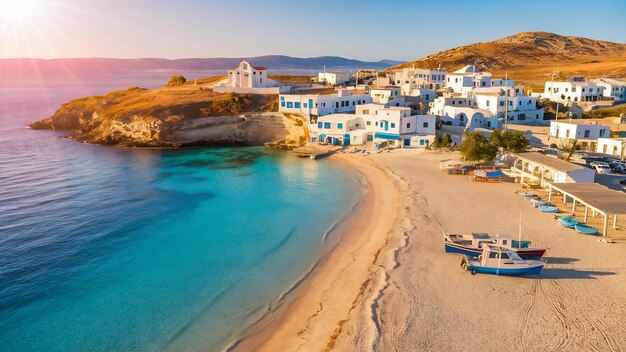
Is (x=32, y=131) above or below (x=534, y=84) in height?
below

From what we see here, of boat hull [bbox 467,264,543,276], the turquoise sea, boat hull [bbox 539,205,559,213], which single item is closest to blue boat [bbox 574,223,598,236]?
boat hull [bbox 539,205,559,213]

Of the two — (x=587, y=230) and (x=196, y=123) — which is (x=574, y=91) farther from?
(x=196, y=123)

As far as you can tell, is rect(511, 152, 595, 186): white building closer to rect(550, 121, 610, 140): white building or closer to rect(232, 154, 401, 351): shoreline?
rect(232, 154, 401, 351): shoreline

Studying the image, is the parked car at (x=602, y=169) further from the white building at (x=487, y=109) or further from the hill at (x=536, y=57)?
the hill at (x=536, y=57)

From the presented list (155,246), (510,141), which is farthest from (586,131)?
(155,246)

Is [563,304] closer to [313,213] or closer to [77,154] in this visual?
[313,213]

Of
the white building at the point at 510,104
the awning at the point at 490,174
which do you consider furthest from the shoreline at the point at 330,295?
the white building at the point at 510,104

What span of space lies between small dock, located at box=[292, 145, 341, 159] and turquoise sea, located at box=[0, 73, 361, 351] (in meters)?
2.65

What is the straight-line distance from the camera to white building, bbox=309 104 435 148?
5403 cm

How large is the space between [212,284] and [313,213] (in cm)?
1244

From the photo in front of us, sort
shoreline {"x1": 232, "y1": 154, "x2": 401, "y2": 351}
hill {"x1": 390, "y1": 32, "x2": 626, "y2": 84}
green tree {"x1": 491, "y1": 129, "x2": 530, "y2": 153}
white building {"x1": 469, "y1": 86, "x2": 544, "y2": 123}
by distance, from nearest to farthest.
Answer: shoreline {"x1": 232, "y1": 154, "x2": 401, "y2": 351}
green tree {"x1": 491, "y1": 129, "x2": 530, "y2": 153}
white building {"x1": 469, "y1": 86, "x2": 544, "y2": 123}
hill {"x1": 390, "y1": 32, "x2": 626, "y2": 84}

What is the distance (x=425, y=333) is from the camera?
17.0m

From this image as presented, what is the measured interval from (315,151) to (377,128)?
8521 mm

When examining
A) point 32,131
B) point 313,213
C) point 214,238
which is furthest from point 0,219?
point 32,131
